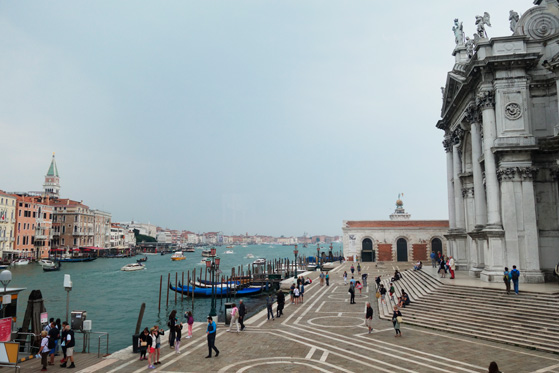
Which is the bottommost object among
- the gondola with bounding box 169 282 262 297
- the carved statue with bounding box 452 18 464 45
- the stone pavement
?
the gondola with bounding box 169 282 262 297

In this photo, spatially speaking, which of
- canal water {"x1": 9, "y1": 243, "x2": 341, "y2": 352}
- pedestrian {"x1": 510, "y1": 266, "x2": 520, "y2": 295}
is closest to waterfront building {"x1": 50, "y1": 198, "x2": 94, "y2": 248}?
canal water {"x1": 9, "y1": 243, "x2": 341, "y2": 352}

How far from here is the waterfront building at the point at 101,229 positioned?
113000 mm

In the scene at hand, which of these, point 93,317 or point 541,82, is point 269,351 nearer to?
point 541,82

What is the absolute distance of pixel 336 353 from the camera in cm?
1421

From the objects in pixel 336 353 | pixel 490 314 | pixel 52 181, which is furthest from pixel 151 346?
pixel 52 181

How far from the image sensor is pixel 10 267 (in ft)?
232

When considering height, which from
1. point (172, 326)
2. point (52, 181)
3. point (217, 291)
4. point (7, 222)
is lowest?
point (217, 291)

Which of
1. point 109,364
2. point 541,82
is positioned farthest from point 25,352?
point 541,82

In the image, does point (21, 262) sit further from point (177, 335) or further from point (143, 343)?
point (143, 343)

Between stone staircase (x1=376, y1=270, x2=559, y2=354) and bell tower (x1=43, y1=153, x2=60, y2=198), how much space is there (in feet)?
483

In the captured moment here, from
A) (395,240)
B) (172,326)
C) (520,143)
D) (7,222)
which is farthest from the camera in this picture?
(7,222)

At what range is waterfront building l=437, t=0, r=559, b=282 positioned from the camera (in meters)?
21.3

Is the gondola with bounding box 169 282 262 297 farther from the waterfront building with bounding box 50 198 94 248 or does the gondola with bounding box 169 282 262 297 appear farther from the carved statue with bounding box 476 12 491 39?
the waterfront building with bounding box 50 198 94 248

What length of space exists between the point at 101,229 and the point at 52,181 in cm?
4016
